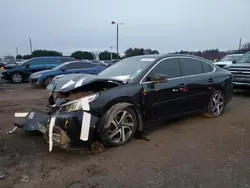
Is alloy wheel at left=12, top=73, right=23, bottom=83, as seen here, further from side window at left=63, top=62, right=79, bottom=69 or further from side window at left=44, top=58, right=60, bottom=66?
side window at left=63, top=62, right=79, bottom=69

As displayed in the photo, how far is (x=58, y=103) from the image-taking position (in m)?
3.80

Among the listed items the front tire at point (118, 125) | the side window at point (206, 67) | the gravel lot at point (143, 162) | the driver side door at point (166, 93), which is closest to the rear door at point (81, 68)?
the gravel lot at point (143, 162)

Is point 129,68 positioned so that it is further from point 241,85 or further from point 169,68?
point 241,85

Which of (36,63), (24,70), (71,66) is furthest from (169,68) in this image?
(24,70)

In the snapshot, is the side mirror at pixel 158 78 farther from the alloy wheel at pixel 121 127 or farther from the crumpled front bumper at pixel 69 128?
the crumpled front bumper at pixel 69 128

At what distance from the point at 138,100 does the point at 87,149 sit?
1.17 m

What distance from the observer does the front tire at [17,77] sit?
13.9 metres

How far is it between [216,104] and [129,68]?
2.44 meters

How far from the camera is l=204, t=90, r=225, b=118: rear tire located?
18.2 feet

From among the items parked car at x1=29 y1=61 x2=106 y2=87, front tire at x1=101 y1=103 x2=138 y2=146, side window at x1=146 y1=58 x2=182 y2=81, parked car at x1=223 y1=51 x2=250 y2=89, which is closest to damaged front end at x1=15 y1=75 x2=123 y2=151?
front tire at x1=101 y1=103 x2=138 y2=146

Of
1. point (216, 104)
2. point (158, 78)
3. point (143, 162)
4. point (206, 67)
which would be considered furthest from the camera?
point (216, 104)

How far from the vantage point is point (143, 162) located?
11.1 ft

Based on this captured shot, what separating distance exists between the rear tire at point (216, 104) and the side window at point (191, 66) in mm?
733

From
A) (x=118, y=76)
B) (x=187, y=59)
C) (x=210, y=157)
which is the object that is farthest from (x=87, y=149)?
(x=187, y=59)
